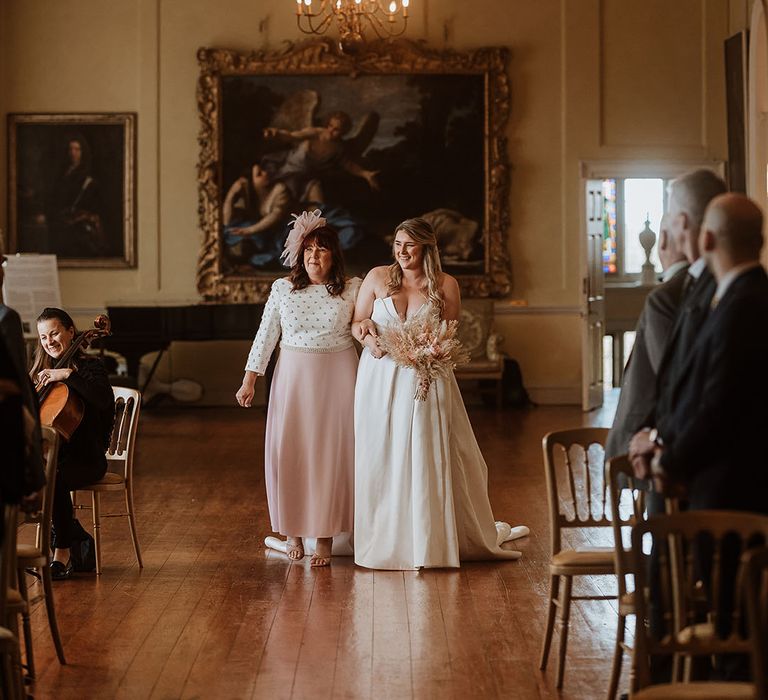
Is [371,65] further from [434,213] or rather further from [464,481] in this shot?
[464,481]

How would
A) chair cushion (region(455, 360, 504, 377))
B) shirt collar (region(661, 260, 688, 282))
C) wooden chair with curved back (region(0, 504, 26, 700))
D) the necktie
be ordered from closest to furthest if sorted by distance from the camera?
wooden chair with curved back (region(0, 504, 26, 700))
the necktie
shirt collar (region(661, 260, 688, 282))
chair cushion (region(455, 360, 504, 377))

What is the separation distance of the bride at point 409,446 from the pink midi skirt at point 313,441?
0.51 feet

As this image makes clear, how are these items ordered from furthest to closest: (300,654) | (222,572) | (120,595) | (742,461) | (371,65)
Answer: (371,65)
(222,572)
(120,595)
(300,654)
(742,461)

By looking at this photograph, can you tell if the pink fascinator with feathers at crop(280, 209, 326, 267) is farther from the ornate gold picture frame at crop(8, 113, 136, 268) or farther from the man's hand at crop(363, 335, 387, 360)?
the ornate gold picture frame at crop(8, 113, 136, 268)

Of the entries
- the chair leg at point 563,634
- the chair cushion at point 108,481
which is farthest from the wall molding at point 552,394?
the chair leg at point 563,634

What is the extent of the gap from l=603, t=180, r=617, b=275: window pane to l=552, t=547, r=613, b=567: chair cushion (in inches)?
585

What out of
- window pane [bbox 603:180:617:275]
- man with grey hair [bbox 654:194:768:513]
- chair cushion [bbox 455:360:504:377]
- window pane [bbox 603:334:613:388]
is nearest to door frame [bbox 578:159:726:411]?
chair cushion [bbox 455:360:504:377]

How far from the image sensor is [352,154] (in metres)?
14.6

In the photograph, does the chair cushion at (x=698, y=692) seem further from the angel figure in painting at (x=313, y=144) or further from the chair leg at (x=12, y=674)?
the angel figure in painting at (x=313, y=144)

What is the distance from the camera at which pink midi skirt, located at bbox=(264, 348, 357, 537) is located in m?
6.64

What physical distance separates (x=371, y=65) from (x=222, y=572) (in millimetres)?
9305

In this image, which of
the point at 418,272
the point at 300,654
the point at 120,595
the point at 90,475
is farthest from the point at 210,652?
the point at 418,272

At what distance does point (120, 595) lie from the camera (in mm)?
5902

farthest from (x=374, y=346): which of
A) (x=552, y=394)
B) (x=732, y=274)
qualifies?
(x=552, y=394)
